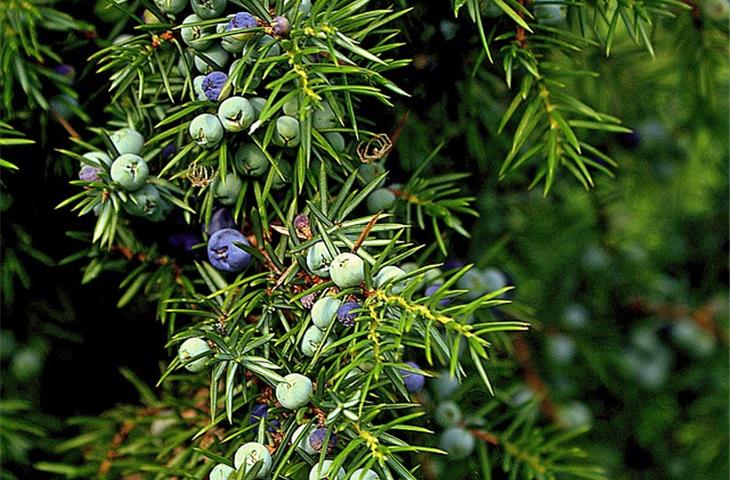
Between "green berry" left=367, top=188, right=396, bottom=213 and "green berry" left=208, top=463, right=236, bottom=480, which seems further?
"green berry" left=367, top=188, right=396, bottom=213

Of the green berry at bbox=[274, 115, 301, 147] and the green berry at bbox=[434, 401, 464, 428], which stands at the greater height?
the green berry at bbox=[274, 115, 301, 147]

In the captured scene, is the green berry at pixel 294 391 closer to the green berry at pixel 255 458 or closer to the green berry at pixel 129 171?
the green berry at pixel 255 458

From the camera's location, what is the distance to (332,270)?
0.45 m

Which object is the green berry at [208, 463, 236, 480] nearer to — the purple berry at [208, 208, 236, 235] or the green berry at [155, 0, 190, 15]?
the purple berry at [208, 208, 236, 235]

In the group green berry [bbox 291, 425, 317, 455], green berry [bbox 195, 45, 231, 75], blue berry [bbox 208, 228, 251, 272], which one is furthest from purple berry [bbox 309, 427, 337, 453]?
green berry [bbox 195, 45, 231, 75]

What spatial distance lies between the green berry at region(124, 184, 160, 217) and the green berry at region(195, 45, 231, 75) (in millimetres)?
91

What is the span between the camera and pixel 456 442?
2.01 feet

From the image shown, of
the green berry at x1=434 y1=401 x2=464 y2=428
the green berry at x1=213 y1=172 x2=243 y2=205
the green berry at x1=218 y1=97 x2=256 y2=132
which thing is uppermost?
the green berry at x1=218 y1=97 x2=256 y2=132


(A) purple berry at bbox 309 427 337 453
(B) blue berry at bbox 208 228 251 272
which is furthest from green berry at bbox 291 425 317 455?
(B) blue berry at bbox 208 228 251 272

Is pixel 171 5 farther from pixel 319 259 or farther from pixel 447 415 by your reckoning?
pixel 447 415

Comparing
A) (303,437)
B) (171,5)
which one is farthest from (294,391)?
(171,5)

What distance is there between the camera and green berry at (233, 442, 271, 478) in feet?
1.46

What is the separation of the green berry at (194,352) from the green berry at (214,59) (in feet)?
0.53

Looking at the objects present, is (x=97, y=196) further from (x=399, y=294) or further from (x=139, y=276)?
(x=399, y=294)
